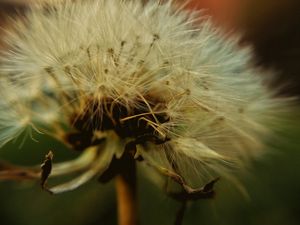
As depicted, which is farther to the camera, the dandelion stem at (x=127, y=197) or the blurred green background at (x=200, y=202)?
the blurred green background at (x=200, y=202)

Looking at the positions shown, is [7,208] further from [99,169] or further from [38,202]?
[99,169]

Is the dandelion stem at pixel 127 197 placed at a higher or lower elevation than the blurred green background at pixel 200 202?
higher

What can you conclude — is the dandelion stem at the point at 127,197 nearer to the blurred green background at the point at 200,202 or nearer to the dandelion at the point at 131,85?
the dandelion at the point at 131,85

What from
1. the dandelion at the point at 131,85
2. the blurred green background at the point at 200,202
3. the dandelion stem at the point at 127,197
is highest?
the dandelion at the point at 131,85

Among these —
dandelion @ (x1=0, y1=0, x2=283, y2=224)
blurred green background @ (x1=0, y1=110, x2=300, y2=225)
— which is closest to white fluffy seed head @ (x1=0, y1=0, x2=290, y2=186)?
dandelion @ (x1=0, y1=0, x2=283, y2=224)

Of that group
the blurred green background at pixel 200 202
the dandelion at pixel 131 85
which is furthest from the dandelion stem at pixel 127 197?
the blurred green background at pixel 200 202

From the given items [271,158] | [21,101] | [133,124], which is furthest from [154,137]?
[271,158]

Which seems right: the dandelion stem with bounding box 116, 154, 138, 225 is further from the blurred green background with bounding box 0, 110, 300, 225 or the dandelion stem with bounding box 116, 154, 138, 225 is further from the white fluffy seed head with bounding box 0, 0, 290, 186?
the blurred green background with bounding box 0, 110, 300, 225
